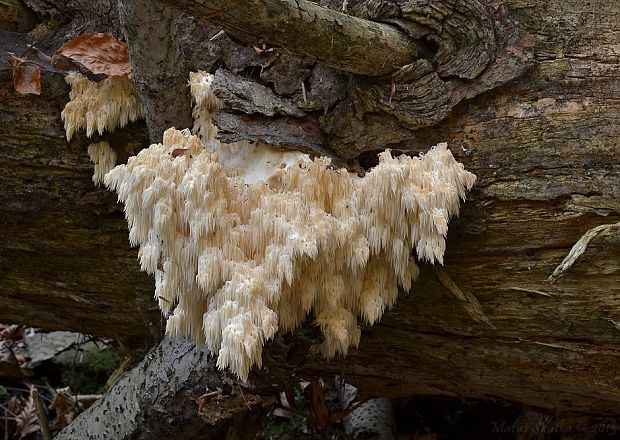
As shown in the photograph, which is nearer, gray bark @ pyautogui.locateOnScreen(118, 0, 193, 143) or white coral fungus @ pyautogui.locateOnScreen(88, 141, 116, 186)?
gray bark @ pyautogui.locateOnScreen(118, 0, 193, 143)

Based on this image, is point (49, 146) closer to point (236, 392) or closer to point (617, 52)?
point (236, 392)

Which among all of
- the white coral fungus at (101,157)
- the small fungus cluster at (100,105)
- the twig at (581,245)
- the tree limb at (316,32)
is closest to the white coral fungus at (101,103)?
the small fungus cluster at (100,105)

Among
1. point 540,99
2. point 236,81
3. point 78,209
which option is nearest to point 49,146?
point 78,209

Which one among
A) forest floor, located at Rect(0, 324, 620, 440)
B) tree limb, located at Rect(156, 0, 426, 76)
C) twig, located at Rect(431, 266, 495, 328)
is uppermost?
tree limb, located at Rect(156, 0, 426, 76)

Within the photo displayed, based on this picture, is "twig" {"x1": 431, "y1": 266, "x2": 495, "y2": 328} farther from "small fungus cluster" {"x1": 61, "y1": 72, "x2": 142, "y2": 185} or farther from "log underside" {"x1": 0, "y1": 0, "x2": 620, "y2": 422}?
"small fungus cluster" {"x1": 61, "y1": 72, "x2": 142, "y2": 185}

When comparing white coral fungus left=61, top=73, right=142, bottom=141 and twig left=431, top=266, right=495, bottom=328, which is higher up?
white coral fungus left=61, top=73, right=142, bottom=141

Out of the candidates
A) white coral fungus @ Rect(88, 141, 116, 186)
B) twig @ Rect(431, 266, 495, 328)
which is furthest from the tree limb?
white coral fungus @ Rect(88, 141, 116, 186)

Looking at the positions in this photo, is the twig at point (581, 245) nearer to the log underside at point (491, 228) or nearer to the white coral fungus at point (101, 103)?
the log underside at point (491, 228)
